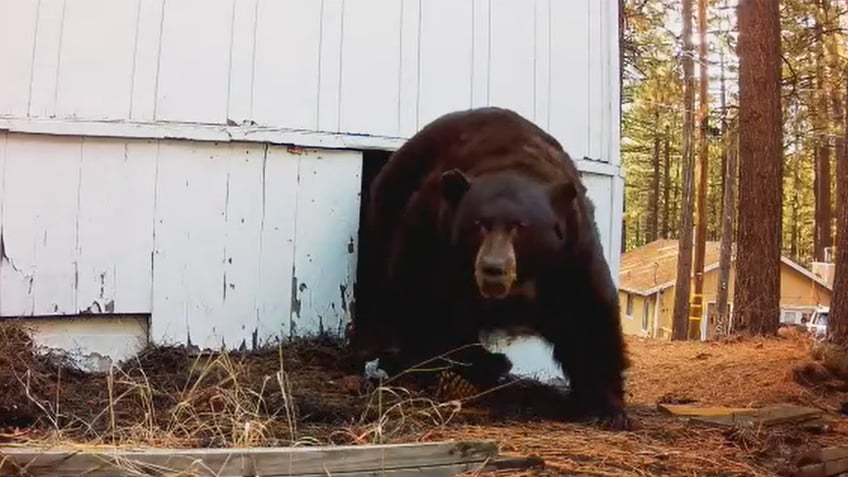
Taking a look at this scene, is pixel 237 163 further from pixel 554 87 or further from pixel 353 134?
pixel 554 87

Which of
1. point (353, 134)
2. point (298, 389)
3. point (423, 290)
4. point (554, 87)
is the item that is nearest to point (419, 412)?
point (298, 389)

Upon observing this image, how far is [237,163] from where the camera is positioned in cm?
529

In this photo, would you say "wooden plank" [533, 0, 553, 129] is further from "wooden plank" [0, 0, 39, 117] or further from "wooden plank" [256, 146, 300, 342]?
"wooden plank" [0, 0, 39, 117]

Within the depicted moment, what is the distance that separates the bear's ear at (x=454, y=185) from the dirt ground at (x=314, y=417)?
2.72 ft

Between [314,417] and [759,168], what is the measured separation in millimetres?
8303

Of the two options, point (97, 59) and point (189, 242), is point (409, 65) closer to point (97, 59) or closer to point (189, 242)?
point (189, 242)

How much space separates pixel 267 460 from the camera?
2859mm

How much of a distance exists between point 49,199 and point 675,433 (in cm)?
295

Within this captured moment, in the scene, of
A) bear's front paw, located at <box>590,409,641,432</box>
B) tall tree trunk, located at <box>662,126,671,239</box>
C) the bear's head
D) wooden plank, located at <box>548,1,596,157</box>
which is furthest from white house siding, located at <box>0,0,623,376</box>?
tall tree trunk, located at <box>662,126,671,239</box>

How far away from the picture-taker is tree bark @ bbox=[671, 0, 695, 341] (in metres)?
22.6

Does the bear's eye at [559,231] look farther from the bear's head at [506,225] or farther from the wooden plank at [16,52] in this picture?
the wooden plank at [16,52]

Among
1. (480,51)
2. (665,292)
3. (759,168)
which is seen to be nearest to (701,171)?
(665,292)

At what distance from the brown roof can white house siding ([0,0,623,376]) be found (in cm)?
3012

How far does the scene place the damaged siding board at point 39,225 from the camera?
15.3 ft
